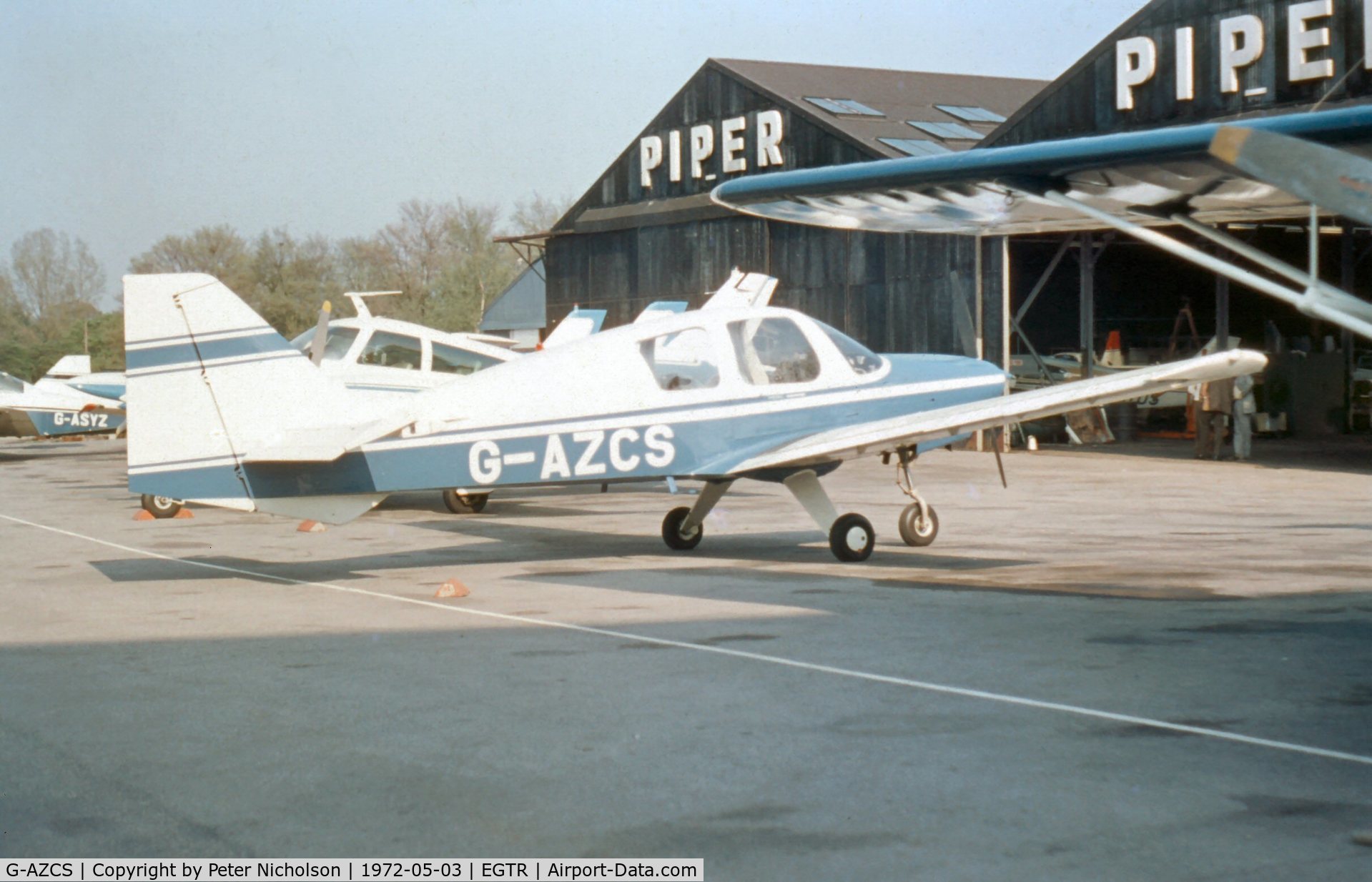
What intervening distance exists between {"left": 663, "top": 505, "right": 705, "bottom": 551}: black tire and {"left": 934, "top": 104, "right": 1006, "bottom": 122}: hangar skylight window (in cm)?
2905

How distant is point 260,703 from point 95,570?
6.32 metres

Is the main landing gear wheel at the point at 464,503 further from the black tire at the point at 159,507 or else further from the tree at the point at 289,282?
the tree at the point at 289,282

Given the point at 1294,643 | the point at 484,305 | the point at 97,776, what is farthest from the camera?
the point at 484,305

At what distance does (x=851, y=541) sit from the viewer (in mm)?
12031

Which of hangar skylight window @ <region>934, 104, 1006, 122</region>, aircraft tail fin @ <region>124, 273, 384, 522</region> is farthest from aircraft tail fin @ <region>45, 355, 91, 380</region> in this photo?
aircraft tail fin @ <region>124, 273, 384, 522</region>

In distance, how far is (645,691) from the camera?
23.1 ft

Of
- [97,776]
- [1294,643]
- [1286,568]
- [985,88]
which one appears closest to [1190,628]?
[1294,643]

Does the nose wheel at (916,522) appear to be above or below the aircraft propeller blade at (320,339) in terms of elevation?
below

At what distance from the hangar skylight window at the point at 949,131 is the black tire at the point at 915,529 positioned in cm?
2454

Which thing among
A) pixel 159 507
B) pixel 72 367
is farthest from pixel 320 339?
pixel 72 367

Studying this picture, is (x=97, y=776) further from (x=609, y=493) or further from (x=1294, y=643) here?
(x=609, y=493)

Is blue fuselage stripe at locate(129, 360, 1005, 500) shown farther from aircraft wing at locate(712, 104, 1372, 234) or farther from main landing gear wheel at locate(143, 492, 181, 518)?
main landing gear wheel at locate(143, 492, 181, 518)

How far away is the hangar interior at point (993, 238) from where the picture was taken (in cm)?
2431

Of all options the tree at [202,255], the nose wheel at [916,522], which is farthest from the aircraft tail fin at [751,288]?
the tree at [202,255]
